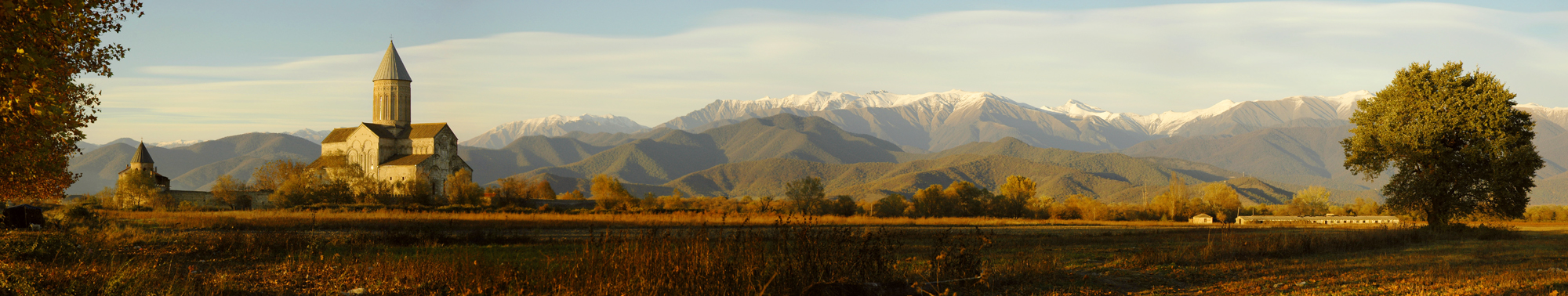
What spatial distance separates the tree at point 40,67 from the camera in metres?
8.78

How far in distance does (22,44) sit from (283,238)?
948cm

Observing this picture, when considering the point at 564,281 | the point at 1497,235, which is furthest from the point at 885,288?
the point at 1497,235

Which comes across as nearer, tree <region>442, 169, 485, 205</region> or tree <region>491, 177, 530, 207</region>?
tree <region>491, 177, 530, 207</region>

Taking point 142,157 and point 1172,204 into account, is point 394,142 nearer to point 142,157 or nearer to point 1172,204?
point 142,157

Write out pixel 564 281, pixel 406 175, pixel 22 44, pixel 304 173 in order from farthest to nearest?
pixel 406 175
pixel 304 173
pixel 564 281
pixel 22 44

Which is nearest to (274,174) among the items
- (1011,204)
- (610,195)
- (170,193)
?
(170,193)

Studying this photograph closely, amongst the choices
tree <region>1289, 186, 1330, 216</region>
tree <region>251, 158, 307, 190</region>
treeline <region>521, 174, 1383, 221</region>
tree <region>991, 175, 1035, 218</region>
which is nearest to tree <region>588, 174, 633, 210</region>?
treeline <region>521, 174, 1383, 221</region>

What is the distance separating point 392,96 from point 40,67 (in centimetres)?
8960

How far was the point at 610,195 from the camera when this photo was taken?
73.1 meters

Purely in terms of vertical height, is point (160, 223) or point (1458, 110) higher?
point (1458, 110)

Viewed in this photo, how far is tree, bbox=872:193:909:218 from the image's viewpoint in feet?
208

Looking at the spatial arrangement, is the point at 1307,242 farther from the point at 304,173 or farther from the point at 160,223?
the point at 304,173

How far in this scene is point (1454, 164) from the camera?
2983cm

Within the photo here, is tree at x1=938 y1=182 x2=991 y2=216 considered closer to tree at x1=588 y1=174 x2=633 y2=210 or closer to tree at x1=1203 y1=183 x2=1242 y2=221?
tree at x1=588 y1=174 x2=633 y2=210
